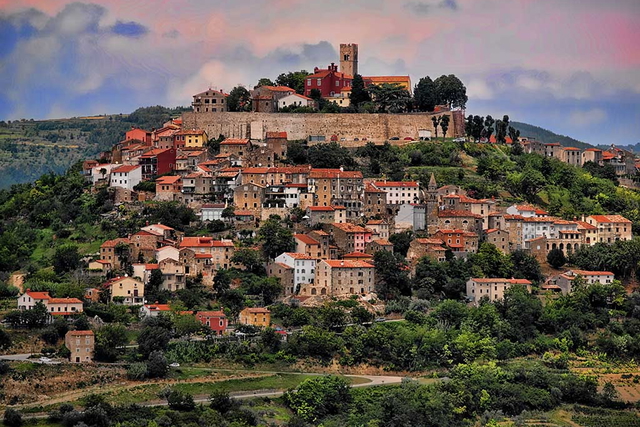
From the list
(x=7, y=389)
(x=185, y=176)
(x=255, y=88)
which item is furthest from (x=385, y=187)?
(x=7, y=389)

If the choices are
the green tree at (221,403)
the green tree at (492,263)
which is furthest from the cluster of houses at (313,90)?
the green tree at (221,403)

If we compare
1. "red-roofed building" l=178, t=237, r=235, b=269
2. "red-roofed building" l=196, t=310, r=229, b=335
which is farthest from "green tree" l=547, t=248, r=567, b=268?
"red-roofed building" l=196, t=310, r=229, b=335

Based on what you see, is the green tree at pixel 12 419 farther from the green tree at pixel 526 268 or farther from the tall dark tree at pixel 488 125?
the tall dark tree at pixel 488 125

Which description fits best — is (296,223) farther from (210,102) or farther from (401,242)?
(210,102)

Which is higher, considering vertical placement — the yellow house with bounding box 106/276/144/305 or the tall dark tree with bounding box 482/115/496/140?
the tall dark tree with bounding box 482/115/496/140

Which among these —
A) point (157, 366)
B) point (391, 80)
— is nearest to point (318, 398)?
point (157, 366)

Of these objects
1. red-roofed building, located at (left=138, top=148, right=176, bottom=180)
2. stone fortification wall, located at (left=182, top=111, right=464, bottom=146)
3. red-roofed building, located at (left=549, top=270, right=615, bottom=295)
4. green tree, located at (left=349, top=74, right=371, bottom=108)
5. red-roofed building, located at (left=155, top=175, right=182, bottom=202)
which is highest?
green tree, located at (left=349, top=74, right=371, bottom=108)

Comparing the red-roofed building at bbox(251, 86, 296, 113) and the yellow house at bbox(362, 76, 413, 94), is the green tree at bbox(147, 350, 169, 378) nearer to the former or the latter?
the red-roofed building at bbox(251, 86, 296, 113)
